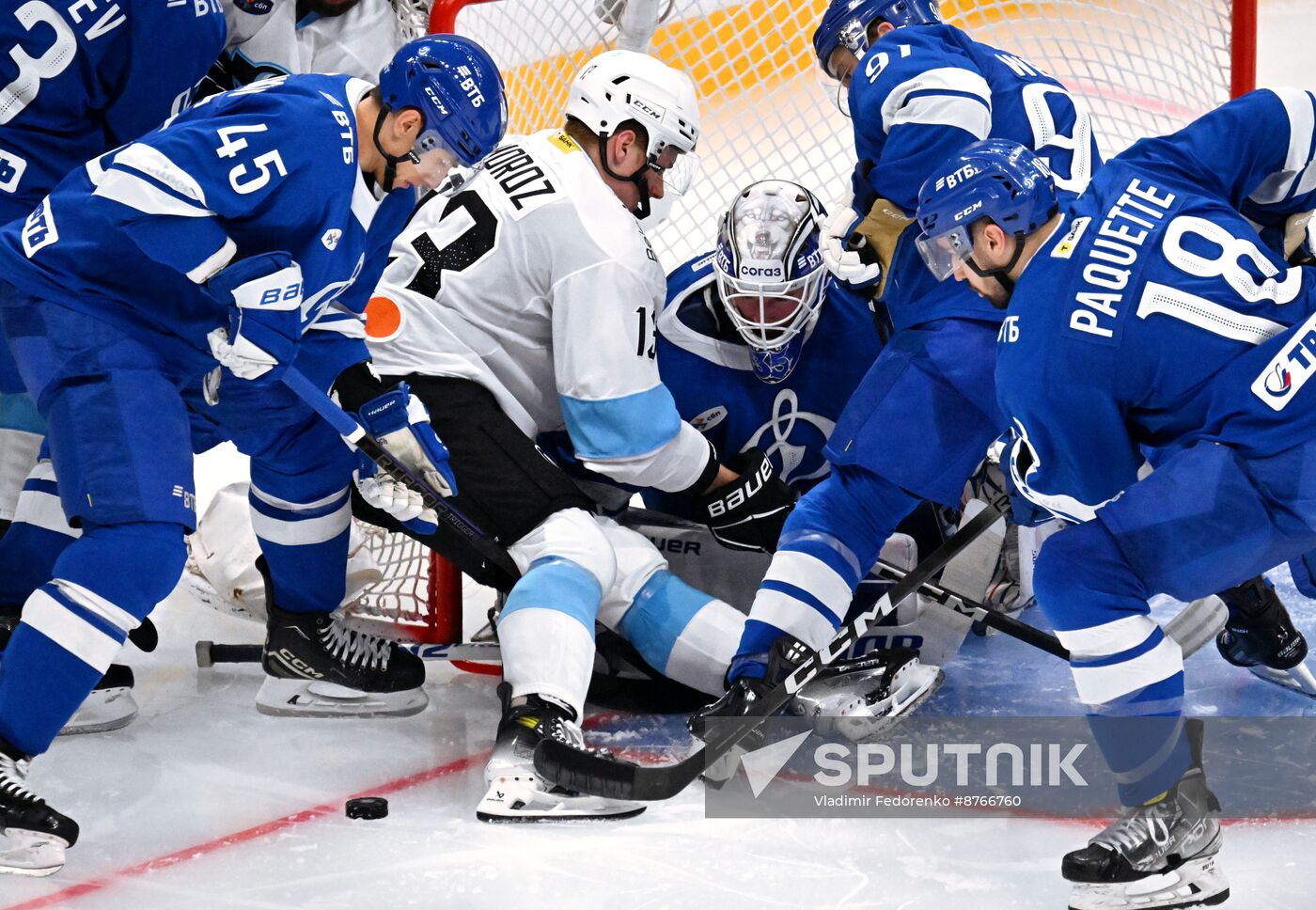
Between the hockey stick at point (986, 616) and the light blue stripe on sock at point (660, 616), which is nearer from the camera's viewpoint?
the light blue stripe on sock at point (660, 616)

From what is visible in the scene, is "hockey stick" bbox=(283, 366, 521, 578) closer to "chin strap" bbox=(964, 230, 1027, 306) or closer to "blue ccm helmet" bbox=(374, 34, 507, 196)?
"blue ccm helmet" bbox=(374, 34, 507, 196)

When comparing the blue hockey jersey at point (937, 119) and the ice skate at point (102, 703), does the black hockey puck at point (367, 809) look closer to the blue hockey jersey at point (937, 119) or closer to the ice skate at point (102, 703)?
the ice skate at point (102, 703)

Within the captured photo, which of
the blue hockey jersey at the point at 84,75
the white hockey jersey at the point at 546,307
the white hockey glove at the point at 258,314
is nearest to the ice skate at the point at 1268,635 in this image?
the white hockey jersey at the point at 546,307

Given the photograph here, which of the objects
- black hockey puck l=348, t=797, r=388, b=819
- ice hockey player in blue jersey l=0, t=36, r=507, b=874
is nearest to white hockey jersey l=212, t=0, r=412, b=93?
ice hockey player in blue jersey l=0, t=36, r=507, b=874

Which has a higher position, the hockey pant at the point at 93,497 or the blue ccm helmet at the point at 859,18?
the blue ccm helmet at the point at 859,18

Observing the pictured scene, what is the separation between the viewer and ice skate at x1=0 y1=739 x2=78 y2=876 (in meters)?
2.12

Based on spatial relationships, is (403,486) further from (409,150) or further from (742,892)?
(742,892)

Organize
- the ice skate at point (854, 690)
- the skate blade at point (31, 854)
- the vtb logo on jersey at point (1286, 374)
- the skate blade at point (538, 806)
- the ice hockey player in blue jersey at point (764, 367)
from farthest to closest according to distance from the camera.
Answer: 1. the ice hockey player in blue jersey at point (764, 367)
2. the ice skate at point (854, 690)
3. the skate blade at point (538, 806)
4. the skate blade at point (31, 854)
5. the vtb logo on jersey at point (1286, 374)

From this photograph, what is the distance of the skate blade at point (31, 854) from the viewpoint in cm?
213

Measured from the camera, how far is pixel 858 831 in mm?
2359

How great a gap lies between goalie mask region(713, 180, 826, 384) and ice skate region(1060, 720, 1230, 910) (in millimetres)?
1204

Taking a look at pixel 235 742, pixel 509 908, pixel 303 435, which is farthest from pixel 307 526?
pixel 509 908

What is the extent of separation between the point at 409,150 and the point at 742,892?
1.28 metres

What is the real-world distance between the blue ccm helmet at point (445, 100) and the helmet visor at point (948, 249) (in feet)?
2.39
